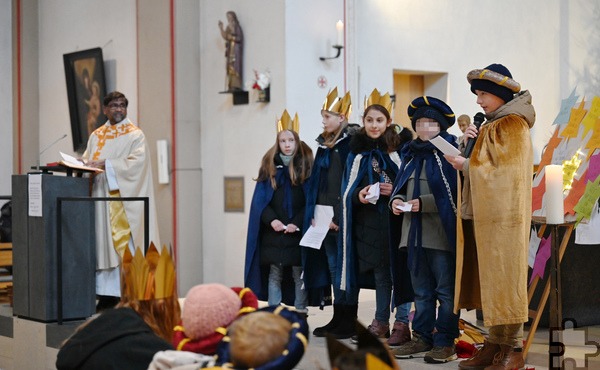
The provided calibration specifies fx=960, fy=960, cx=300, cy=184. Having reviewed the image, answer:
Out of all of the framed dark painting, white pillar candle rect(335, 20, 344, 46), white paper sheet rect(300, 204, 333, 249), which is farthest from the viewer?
the framed dark painting

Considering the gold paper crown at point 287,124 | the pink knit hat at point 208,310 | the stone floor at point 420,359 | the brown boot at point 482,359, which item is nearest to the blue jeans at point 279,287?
the stone floor at point 420,359

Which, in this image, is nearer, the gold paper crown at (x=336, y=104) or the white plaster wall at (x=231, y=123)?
the gold paper crown at (x=336, y=104)

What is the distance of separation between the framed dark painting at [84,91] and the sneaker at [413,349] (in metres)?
7.46

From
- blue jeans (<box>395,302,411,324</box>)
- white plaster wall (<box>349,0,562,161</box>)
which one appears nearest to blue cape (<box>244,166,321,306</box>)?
blue jeans (<box>395,302,411,324</box>)

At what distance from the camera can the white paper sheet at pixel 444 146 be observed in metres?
4.90

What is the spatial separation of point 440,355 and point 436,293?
1.17 ft

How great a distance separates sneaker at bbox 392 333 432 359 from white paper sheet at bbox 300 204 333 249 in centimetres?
99

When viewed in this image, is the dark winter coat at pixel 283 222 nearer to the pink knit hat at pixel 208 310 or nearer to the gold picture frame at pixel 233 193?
the pink knit hat at pixel 208 310

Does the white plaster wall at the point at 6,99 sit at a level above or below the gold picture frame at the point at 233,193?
above

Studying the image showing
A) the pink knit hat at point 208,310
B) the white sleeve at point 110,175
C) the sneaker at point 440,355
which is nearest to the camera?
the pink knit hat at point 208,310

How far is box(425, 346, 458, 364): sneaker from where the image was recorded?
5.23 meters

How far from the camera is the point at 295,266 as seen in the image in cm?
660

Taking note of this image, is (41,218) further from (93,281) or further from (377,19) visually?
(377,19)

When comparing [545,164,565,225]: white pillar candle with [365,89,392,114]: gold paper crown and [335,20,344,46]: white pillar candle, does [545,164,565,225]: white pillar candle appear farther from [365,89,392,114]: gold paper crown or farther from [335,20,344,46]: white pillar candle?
[335,20,344,46]: white pillar candle
